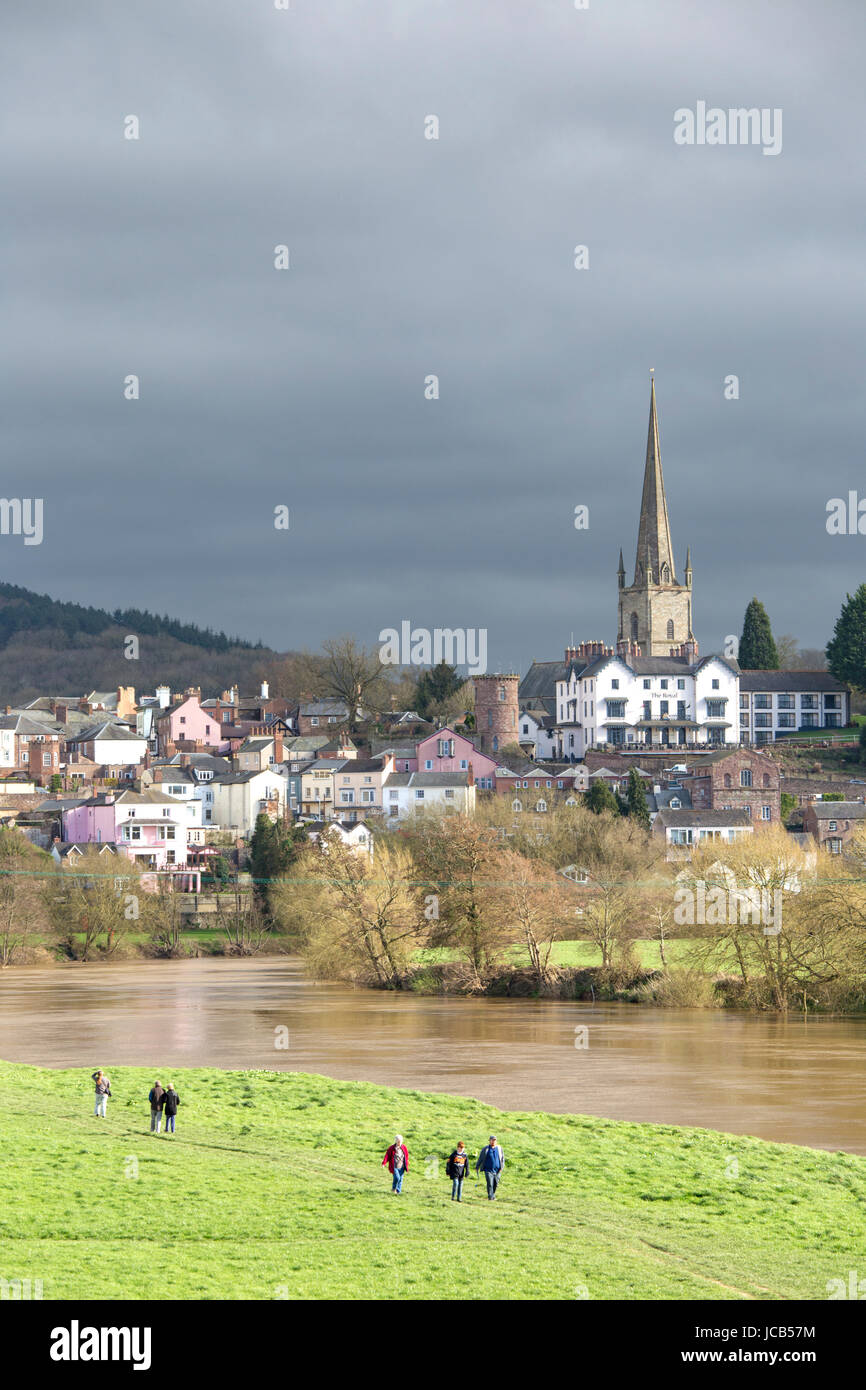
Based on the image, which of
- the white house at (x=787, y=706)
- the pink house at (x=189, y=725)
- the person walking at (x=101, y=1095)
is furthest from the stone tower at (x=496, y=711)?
the person walking at (x=101, y=1095)

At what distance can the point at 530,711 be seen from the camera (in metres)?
132

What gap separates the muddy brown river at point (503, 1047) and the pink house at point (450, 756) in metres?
48.6

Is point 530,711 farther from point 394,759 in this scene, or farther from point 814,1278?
point 814,1278

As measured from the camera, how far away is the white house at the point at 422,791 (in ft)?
349

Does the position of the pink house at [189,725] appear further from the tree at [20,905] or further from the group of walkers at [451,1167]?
the group of walkers at [451,1167]

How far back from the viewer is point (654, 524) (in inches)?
6068

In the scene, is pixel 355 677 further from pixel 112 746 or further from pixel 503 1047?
pixel 503 1047

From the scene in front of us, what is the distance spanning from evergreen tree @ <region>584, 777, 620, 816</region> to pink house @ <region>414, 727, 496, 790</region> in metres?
13.6

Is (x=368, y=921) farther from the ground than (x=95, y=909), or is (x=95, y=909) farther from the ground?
(x=368, y=921)

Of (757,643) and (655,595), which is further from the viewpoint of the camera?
(655,595)

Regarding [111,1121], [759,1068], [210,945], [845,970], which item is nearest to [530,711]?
[210,945]

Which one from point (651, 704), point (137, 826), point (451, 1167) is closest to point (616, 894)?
point (451, 1167)

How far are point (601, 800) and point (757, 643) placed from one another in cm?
5007
